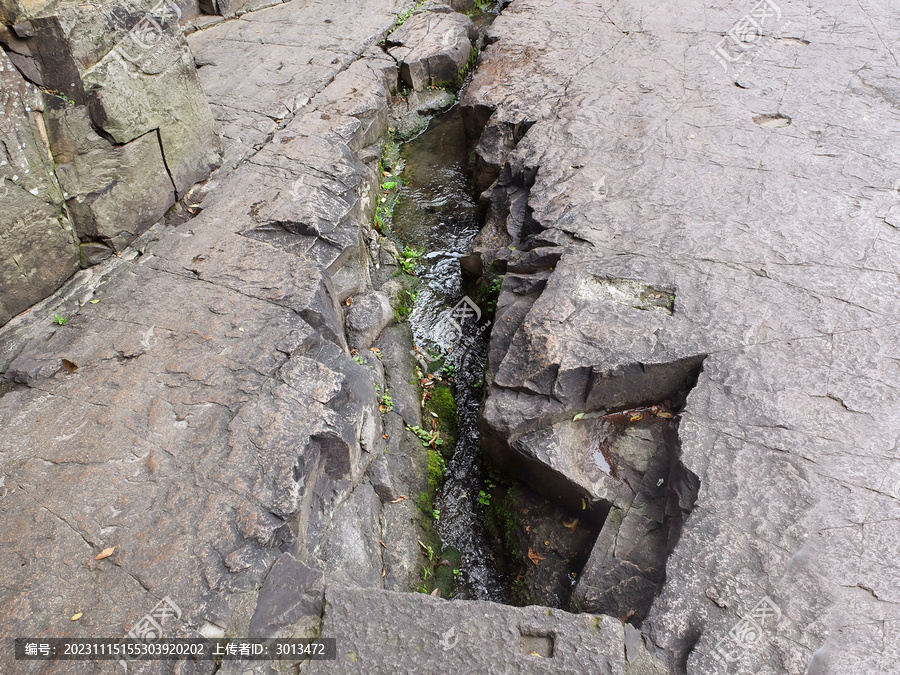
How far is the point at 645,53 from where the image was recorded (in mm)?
6070

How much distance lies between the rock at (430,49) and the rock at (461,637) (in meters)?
6.04

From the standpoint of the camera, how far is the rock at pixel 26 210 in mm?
3250

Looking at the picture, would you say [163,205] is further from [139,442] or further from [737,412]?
[737,412]

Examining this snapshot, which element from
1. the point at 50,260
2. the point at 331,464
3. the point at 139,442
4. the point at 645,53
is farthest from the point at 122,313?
the point at 645,53

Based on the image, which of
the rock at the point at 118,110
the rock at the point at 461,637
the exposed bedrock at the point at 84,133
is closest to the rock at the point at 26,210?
the exposed bedrock at the point at 84,133

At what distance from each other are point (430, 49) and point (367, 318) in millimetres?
4377

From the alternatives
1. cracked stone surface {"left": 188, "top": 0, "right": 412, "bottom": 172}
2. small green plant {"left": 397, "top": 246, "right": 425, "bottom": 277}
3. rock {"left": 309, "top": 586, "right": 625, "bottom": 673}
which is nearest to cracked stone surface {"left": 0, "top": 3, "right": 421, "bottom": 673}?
rock {"left": 309, "top": 586, "right": 625, "bottom": 673}

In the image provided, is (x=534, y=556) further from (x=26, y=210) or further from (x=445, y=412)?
(x=26, y=210)

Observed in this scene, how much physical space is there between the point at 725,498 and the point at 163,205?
4.09 m

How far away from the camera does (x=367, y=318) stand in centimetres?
413

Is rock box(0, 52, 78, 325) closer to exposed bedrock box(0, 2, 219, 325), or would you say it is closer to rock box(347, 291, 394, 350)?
exposed bedrock box(0, 2, 219, 325)

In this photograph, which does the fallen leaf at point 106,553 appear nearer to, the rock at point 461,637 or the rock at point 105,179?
the rock at point 461,637

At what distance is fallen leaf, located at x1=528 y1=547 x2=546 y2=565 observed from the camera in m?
3.11

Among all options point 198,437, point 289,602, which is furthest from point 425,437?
point 289,602
